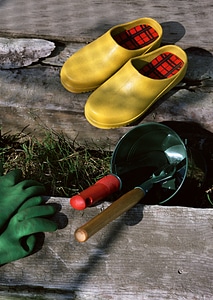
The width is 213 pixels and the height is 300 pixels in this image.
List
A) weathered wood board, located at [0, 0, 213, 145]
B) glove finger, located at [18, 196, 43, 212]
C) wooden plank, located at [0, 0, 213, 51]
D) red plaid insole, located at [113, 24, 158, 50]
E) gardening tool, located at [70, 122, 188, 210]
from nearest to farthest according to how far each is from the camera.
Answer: glove finger, located at [18, 196, 43, 212] → gardening tool, located at [70, 122, 188, 210] → weathered wood board, located at [0, 0, 213, 145] → red plaid insole, located at [113, 24, 158, 50] → wooden plank, located at [0, 0, 213, 51]

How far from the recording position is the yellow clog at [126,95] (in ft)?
6.15

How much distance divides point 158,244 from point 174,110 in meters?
0.59

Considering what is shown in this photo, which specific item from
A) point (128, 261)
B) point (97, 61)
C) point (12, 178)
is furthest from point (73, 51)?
point (128, 261)

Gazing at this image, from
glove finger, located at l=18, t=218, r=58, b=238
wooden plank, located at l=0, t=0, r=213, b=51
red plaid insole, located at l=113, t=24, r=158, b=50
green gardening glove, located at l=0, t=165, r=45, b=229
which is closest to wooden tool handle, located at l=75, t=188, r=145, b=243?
glove finger, located at l=18, t=218, r=58, b=238

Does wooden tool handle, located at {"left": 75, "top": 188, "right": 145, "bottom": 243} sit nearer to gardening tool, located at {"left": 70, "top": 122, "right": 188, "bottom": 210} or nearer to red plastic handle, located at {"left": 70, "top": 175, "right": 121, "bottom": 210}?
red plastic handle, located at {"left": 70, "top": 175, "right": 121, "bottom": 210}

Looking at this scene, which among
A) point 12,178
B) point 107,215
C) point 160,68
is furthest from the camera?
point 160,68

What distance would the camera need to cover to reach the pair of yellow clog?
1880mm

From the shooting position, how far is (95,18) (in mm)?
2271

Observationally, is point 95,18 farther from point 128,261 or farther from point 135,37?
point 128,261

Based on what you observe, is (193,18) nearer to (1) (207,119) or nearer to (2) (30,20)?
(1) (207,119)

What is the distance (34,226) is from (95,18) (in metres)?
1.11

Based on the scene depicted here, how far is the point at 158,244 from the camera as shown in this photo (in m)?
1.59

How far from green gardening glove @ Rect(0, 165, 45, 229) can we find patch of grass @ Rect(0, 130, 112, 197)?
33 cm

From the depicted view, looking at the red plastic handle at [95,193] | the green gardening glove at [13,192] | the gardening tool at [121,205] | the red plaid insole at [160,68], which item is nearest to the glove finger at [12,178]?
the green gardening glove at [13,192]
